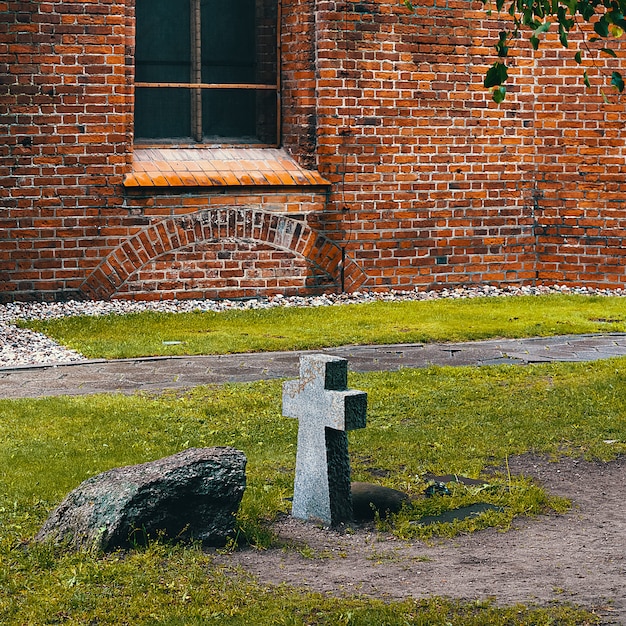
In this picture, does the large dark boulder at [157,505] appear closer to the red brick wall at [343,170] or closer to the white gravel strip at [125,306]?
the white gravel strip at [125,306]

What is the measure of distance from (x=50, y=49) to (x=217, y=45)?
214 cm

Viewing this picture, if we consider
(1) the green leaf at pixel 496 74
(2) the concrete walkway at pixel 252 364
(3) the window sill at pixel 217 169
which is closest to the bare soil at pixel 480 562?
(1) the green leaf at pixel 496 74

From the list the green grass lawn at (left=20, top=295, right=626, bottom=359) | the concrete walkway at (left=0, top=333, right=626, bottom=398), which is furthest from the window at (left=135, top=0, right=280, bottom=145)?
the concrete walkway at (left=0, top=333, right=626, bottom=398)

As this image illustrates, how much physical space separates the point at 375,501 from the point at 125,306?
6.99 m

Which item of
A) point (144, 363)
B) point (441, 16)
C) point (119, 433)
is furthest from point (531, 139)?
point (119, 433)

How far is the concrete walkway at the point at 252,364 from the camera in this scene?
8.59m

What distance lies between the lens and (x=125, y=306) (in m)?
12.3

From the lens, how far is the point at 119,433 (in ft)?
23.1

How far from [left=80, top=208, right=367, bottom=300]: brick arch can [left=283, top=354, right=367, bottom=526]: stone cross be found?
23.4 ft

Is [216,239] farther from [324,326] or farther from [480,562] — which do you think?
[480,562]

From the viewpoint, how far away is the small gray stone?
5625mm

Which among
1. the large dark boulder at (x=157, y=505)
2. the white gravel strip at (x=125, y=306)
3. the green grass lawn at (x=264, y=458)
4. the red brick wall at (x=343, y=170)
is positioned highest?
the red brick wall at (x=343, y=170)

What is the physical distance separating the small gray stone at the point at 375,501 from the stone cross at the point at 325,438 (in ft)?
0.35

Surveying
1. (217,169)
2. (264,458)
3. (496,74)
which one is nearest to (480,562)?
(264,458)
